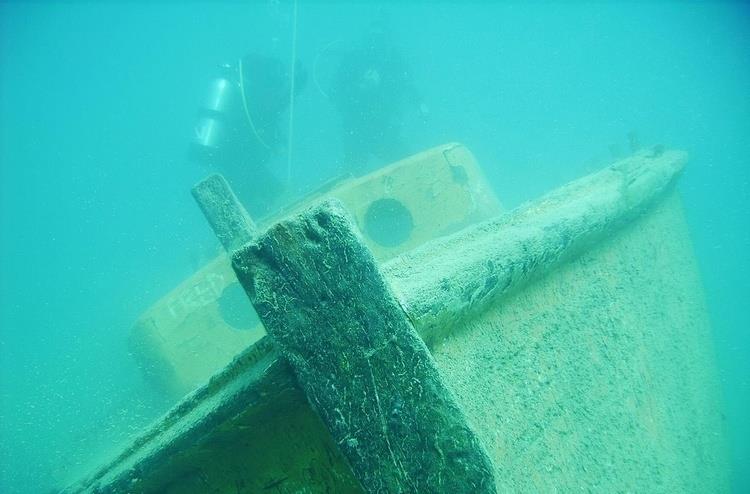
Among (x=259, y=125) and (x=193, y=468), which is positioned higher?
(x=259, y=125)

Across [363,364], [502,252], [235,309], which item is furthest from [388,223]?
[363,364]

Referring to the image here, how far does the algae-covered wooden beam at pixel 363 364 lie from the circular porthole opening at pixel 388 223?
18.1 ft

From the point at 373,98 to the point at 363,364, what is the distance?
1222cm

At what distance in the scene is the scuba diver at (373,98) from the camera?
12.1 m

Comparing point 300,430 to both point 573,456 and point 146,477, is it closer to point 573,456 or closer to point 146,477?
point 146,477

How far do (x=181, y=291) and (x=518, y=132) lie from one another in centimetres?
3747

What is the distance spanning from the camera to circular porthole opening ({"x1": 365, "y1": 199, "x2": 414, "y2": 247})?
6.59 m

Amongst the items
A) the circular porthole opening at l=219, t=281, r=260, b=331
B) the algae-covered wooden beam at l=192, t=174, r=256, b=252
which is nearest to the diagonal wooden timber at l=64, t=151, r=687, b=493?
the algae-covered wooden beam at l=192, t=174, r=256, b=252

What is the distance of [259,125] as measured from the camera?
10516 mm

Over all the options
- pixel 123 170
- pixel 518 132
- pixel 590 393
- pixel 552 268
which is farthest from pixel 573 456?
pixel 123 170

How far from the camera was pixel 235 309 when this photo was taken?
20.8 feet

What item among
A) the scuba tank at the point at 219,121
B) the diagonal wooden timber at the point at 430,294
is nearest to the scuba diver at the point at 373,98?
the scuba tank at the point at 219,121

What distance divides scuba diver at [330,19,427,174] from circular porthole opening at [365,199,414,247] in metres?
5.91

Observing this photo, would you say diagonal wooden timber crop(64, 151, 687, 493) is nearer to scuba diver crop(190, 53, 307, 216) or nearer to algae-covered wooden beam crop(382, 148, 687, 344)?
algae-covered wooden beam crop(382, 148, 687, 344)
